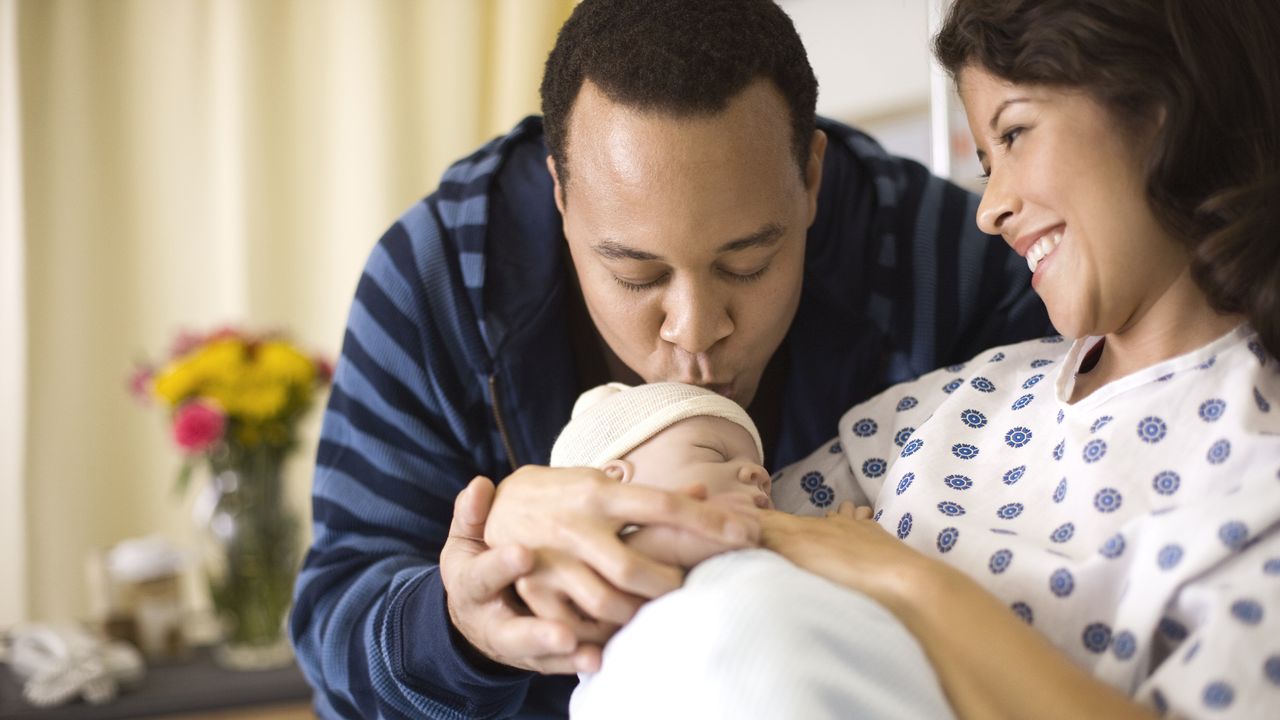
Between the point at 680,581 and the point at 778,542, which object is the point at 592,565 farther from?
the point at 778,542

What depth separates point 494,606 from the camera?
A: 1143 millimetres

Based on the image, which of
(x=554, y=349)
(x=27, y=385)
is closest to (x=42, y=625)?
(x=27, y=385)

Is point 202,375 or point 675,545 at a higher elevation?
point 675,545

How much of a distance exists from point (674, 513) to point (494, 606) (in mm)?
244

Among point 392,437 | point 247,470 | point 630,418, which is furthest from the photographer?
point 247,470

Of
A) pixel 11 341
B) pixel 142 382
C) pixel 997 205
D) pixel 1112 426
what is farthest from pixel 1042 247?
pixel 11 341

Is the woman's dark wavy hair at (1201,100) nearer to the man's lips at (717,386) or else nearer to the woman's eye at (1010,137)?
the woman's eye at (1010,137)

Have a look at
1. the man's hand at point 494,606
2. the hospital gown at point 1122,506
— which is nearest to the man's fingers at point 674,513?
the man's hand at point 494,606

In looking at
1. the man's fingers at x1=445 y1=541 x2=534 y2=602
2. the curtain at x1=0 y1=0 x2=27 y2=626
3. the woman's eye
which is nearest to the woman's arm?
the man's fingers at x1=445 y1=541 x2=534 y2=602

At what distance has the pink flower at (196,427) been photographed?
2.39m

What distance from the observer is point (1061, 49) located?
3.70 feet

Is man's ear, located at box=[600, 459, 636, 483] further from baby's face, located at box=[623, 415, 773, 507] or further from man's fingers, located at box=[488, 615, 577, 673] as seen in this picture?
man's fingers, located at box=[488, 615, 577, 673]

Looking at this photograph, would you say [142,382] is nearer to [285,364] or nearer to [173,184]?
[285,364]

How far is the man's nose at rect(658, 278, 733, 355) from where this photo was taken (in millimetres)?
1293
